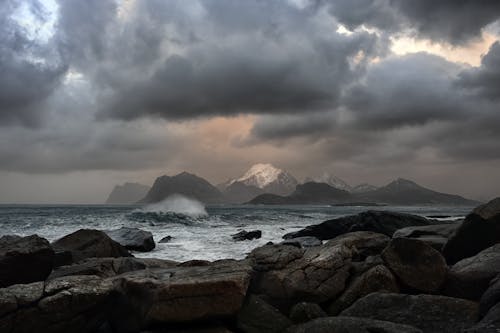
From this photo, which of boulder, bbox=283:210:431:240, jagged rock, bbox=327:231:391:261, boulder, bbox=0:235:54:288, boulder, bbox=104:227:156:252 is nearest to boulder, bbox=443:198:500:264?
jagged rock, bbox=327:231:391:261

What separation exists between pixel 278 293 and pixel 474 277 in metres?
3.89

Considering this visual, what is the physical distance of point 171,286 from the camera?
776 centimetres

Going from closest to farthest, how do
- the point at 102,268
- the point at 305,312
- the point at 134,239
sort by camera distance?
the point at 305,312
the point at 102,268
the point at 134,239

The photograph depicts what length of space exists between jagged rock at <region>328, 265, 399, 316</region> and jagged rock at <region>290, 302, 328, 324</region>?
652 millimetres

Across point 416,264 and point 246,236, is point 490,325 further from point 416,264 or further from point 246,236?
point 246,236

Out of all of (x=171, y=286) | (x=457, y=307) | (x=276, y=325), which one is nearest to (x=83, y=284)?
(x=171, y=286)

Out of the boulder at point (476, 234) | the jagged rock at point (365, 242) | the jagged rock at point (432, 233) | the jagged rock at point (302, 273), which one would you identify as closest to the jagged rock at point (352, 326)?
the jagged rock at point (302, 273)

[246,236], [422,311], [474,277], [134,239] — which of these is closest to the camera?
[422,311]

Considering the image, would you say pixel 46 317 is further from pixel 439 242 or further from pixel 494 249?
pixel 439 242

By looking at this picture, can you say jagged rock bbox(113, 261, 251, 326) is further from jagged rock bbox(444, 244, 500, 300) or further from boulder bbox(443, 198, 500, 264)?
boulder bbox(443, 198, 500, 264)

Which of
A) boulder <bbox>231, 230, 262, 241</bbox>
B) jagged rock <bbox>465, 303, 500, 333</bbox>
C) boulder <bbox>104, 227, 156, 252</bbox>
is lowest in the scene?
boulder <bbox>231, 230, 262, 241</bbox>

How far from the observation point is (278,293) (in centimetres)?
916

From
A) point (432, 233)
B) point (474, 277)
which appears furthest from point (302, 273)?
point (432, 233)

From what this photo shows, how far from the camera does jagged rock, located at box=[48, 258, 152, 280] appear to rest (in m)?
11.9
